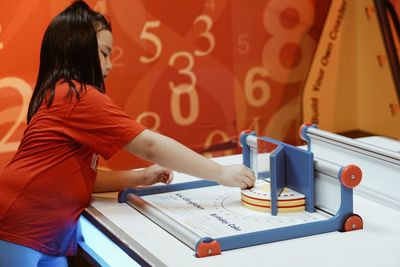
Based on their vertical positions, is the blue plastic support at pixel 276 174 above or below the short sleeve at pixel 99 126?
below

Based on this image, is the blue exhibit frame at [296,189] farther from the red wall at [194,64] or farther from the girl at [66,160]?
the red wall at [194,64]

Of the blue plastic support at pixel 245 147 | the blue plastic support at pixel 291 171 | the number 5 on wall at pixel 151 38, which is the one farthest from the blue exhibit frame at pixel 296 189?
the number 5 on wall at pixel 151 38

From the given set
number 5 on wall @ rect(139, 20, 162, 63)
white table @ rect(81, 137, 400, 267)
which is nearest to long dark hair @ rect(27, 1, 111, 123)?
white table @ rect(81, 137, 400, 267)

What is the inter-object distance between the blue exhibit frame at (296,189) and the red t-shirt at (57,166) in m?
0.15

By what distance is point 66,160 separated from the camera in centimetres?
158

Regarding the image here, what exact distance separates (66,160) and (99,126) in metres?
0.12

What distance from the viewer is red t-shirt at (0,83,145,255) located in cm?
154

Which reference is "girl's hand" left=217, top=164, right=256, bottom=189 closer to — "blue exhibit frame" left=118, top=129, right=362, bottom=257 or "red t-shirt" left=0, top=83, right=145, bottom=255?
"blue exhibit frame" left=118, top=129, right=362, bottom=257

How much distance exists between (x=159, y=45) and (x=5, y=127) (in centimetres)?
80

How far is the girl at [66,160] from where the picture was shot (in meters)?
1.54

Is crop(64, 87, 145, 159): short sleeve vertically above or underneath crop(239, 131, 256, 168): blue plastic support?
above

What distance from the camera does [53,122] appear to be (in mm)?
1579

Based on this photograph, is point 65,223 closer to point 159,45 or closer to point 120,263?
point 120,263

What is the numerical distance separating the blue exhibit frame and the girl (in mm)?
95
